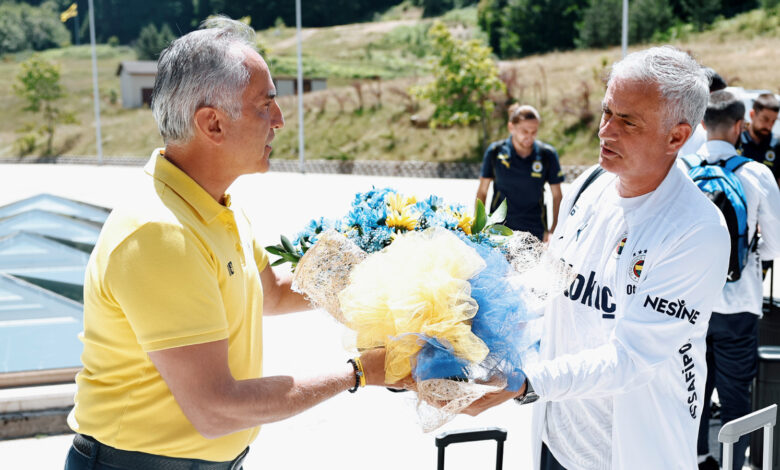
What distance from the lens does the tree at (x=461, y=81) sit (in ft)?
102

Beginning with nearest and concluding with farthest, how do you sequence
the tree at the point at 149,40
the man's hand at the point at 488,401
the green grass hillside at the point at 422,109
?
1. the man's hand at the point at 488,401
2. the green grass hillside at the point at 422,109
3. the tree at the point at 149,40

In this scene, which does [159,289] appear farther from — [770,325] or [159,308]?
[770,325]

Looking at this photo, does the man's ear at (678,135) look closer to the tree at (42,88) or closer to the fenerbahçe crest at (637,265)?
the fenerbahçe crest at (637,265)

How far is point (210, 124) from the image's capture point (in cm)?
176

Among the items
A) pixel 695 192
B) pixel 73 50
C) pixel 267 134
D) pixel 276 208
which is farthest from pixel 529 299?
pixel 73 50

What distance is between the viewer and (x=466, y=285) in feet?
6.01

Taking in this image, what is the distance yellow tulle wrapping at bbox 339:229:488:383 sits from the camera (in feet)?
5.88

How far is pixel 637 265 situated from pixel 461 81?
30.2m

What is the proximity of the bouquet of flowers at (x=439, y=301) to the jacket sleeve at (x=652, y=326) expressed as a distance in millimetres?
121

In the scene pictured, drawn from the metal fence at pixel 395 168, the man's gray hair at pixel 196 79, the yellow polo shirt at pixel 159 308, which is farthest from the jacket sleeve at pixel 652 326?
the metal fence at pixel 395 168

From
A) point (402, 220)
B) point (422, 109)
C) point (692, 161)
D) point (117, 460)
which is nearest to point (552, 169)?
point (692, 161)

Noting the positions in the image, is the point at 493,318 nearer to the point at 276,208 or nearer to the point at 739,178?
the point at 739,178

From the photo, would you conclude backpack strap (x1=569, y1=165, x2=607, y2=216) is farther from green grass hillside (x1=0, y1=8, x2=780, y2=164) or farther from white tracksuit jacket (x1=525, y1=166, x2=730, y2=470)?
green grass hillside (x1=0, y1=8, x2=780, y2=164)

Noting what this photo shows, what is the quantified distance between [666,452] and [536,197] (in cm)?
441
